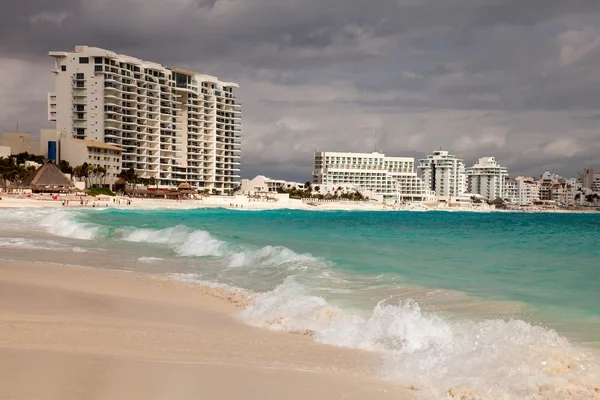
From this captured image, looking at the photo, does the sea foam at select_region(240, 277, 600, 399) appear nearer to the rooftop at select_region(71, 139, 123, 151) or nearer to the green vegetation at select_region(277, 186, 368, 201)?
the rooftop at select_region(71, 139, 123, 151)

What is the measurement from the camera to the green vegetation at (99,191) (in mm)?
104787

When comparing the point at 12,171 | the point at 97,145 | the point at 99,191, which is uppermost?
the point at 97,145

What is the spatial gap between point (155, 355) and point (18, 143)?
121537mm

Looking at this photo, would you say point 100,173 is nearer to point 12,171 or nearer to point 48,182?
point 12,171

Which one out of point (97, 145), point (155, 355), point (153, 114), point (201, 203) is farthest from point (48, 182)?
point (155, 355)

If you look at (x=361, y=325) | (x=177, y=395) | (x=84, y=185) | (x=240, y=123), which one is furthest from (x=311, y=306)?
(x=240, y=123)

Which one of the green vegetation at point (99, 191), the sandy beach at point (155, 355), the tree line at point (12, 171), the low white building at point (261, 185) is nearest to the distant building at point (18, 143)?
the tree line at point (12, 171)

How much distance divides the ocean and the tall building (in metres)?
100

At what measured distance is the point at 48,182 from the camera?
93188 mm

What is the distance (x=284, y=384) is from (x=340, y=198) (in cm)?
17442

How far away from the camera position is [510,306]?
10922 mm

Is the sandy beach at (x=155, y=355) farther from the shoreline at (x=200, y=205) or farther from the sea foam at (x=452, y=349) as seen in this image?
the shoreline at (x=200, y=205)

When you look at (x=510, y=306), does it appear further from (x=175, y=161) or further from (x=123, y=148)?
(x=175, y=161)

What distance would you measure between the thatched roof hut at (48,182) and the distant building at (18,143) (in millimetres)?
22984
